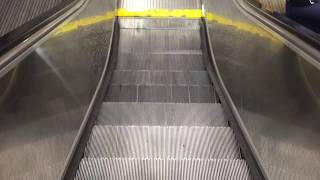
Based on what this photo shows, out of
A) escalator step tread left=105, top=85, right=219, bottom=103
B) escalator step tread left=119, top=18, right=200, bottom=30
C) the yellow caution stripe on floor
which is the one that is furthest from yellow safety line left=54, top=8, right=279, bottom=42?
escalator step tread left=105, top=85, right=219, bottom=103

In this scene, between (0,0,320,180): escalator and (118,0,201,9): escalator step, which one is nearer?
(0,0,320,180): escalator

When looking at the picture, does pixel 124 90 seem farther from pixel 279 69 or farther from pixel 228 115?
pixel 279 69

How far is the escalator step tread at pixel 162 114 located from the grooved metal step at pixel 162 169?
0.74 m

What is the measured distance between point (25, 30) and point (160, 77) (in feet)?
8.88

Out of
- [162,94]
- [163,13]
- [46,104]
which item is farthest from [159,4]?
[46,104]

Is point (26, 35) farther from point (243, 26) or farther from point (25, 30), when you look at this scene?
point (243, 26)

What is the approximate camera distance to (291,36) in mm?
1692

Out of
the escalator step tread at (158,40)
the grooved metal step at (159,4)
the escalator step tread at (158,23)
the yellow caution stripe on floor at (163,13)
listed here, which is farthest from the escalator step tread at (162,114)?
the grooved metal step at (159,4)

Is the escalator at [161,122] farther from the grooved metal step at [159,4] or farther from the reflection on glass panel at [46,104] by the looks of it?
the grooved metal step at [159,4]

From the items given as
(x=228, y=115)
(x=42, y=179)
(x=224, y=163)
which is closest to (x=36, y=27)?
(x=42, y=179)

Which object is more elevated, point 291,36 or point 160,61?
point 291,36

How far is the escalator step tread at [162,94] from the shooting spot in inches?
152

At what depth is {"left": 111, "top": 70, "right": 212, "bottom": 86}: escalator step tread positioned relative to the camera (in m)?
4.14

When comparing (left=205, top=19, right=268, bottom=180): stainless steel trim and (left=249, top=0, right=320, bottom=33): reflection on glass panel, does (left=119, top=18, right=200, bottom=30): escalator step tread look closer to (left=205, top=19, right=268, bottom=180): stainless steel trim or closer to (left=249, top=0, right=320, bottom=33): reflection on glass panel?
(left=249, top=0, right=320, bottom=33): reflection on glass panel
